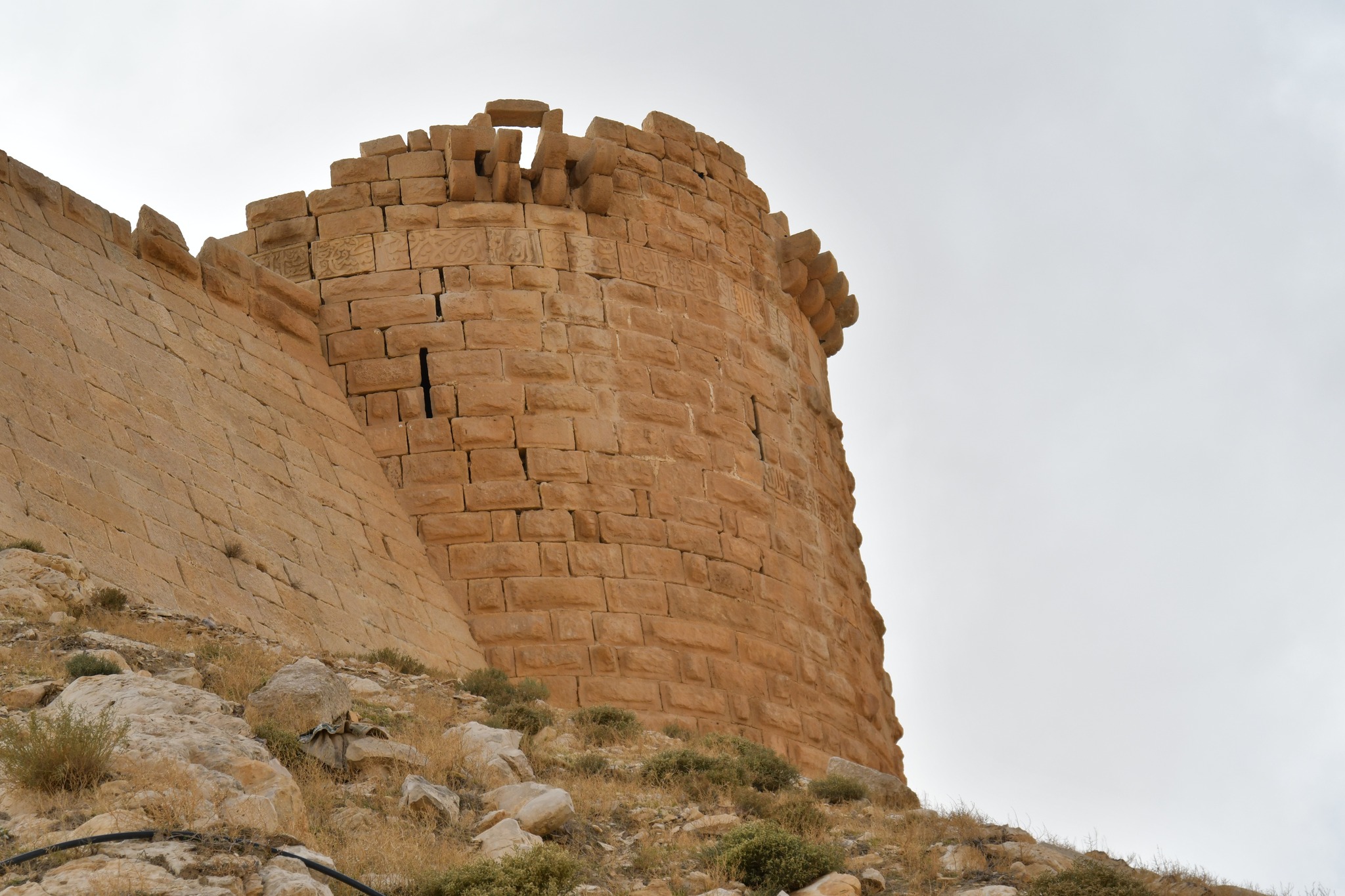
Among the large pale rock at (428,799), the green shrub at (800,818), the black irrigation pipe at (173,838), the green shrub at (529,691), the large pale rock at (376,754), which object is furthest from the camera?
the green shrub at (529,691)

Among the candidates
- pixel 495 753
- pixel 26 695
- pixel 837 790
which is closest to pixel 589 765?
pixel 495 753

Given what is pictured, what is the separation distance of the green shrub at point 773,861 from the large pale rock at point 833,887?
0.05 metres

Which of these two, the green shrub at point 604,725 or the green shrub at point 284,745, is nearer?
the green shrub at point 284,745

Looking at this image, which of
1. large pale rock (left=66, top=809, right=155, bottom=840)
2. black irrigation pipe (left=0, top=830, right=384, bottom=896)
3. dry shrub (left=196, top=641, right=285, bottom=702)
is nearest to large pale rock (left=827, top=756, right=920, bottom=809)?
dry shrub (left=196, top=641, right=285, bottom=702)

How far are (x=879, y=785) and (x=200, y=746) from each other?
13.9ft

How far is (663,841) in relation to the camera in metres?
6.97

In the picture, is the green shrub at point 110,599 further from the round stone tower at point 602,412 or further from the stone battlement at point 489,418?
the round stone tower at point 602,412

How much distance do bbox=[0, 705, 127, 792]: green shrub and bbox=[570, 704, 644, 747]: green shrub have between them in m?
3.51

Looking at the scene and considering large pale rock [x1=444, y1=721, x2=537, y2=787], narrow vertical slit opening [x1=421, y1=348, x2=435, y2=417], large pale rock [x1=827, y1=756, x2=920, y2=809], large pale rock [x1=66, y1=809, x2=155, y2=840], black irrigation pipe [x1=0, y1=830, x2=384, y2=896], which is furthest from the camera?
narrow vertical slit opening [x1=421, y1=348, x2=435, y2=417]

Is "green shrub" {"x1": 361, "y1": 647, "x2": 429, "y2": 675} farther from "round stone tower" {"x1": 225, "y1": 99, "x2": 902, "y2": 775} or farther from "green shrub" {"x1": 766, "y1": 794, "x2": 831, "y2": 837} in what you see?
"green shrub" {"x1": 766, "y1": 794, "x2": 831, "y2": 837}

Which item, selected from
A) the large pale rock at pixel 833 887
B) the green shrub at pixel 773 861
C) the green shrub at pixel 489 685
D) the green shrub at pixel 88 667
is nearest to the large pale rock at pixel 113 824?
the green shrub at pixel 88 667

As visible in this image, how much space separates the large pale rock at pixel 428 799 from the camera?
651 cm

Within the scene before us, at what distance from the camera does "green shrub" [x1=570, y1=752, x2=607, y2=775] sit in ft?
26.2

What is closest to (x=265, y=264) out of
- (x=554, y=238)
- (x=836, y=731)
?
(x=554, y=238)
